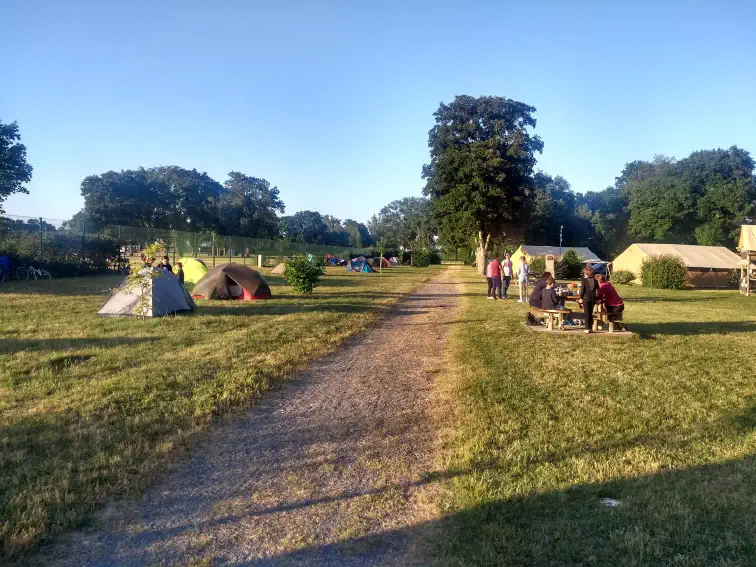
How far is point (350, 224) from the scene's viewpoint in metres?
159

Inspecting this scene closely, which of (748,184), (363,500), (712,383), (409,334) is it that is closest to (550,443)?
(363,500)

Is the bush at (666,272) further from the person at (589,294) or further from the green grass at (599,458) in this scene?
the green grass at (599,458)

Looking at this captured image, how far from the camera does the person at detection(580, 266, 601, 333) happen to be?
1041 cm

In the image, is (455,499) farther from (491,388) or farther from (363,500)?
(491,388)

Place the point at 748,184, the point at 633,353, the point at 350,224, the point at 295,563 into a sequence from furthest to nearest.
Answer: the point at 350,224 < the point at 748,184 < the point at 633,353 < the point at 295,563

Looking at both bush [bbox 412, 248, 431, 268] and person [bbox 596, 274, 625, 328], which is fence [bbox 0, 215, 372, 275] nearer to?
person [bbox 596, 274, 625, 328]

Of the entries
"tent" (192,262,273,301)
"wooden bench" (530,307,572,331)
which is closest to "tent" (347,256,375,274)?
"tent" (192,262,273,301)

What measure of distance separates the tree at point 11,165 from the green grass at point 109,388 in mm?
22942

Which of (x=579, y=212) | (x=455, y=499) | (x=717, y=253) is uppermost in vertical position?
(x=579, y=212)

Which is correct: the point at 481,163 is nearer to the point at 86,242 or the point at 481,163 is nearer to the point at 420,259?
the point at 86,242

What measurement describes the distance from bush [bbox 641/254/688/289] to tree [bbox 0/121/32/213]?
1557 inches

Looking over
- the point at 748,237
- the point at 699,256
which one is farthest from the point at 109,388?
the point at 748,237

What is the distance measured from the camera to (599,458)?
4285 millimetres

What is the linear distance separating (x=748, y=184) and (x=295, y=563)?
6694cm
